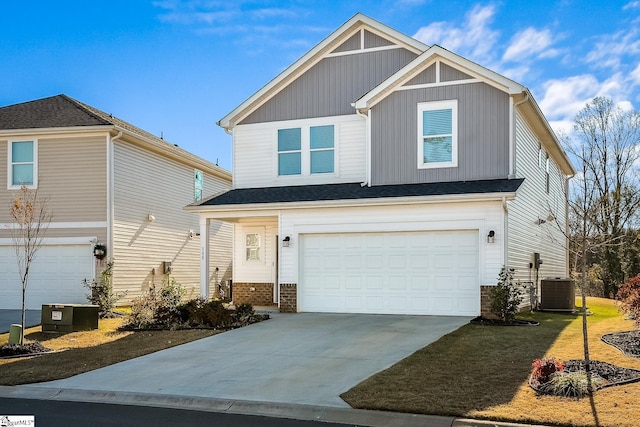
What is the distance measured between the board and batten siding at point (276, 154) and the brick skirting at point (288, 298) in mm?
3581

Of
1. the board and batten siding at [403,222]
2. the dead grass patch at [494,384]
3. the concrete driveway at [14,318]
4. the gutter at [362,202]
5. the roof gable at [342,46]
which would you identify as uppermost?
the roof gable at [342,46]

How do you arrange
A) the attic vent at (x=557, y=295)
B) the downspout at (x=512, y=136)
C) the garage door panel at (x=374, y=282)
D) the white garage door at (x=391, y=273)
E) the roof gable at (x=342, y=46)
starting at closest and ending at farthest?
the white garage door at (x=391, y=273), the downspout at (x=512, y=136), the garage door panel at (x=374, y=282), the attic vent at (x=557, y=295), the roof gable at (x=342, y=46)

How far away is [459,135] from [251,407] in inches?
444

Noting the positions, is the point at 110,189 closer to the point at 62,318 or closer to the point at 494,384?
the point at 62,318

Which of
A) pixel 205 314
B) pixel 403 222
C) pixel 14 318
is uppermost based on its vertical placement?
pixel 403 222

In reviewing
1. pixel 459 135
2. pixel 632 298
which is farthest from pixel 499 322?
pixel 459 135

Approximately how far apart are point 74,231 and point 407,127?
11401 mm

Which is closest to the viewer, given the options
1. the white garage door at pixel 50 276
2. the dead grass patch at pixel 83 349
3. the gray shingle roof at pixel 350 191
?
the dead grass patch at pixel 83 349

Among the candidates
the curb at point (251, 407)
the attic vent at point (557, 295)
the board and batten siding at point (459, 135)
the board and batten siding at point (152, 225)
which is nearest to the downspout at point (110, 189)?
the board and batten siding at point (152, 225)

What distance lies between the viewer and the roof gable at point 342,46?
776 inches

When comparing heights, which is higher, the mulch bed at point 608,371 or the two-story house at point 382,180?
the two-story house at point 382,180

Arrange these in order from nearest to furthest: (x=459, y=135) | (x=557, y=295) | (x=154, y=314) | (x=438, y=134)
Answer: (x=154, y=314), (x=459, y=135), (x=438, y=134), (x=557, y=295)

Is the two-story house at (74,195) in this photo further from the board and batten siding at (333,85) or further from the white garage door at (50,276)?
the board and batten siding at (333,85)

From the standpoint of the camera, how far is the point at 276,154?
20.5 meters
